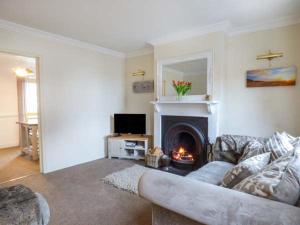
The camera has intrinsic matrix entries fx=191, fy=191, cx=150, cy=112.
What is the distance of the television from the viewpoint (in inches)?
170

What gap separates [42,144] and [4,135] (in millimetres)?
3045

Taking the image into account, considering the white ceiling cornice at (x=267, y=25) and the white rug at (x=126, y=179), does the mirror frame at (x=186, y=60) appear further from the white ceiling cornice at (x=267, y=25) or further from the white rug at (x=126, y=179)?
the white rug at (x=126, y=179)

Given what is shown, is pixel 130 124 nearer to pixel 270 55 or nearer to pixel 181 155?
pixel 181 155

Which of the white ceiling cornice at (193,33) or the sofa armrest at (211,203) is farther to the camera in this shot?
the white ceiling cornice at (193,33)

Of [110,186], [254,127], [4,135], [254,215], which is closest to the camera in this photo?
[254,215]

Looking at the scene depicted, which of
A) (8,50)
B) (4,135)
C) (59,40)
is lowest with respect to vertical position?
(4,135)

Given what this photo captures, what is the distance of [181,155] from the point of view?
12.1 ft

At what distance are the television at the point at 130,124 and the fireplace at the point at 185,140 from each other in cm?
60

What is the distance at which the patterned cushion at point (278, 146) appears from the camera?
6.19ft

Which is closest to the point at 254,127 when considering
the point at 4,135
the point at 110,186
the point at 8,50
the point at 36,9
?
the point at 110,186

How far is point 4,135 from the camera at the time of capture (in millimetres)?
5473

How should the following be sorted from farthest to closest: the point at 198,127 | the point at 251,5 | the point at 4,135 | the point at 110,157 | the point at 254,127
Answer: the point at 4,135 < the point at 110,157 < the point at 198,127 < the point at 254,127 < the point at 251,5

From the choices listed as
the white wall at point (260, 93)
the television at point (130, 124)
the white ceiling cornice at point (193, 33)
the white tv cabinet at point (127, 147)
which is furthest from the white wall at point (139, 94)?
the white wall at point (260, 93)

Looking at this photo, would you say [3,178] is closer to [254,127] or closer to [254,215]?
[254,215]
